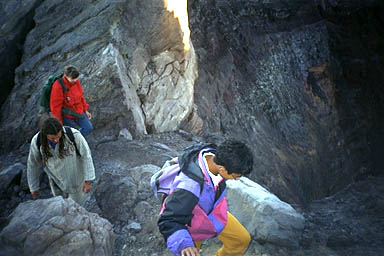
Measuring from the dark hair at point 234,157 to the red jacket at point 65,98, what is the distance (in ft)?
11.2

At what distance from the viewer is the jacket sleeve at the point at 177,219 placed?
227 centimetres

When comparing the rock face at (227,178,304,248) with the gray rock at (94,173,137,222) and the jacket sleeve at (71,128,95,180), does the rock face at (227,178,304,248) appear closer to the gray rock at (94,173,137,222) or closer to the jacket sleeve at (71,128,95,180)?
the gray rock at (94,173,137,222)

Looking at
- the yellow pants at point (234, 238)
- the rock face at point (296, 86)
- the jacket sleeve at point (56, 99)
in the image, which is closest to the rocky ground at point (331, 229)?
the rock face at point (296, 86)

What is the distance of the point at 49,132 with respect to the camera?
137 inches

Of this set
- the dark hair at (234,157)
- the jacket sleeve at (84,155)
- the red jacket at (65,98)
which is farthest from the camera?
the red jacket at (65,98)

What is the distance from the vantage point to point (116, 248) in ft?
12.6

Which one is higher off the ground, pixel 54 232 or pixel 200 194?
pixel 200 194

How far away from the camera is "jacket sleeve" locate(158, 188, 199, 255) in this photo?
2.27 meters

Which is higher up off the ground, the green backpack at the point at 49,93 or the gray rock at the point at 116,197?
the green backpack at the point at 49,93

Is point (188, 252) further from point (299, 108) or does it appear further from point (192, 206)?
point (299, 108)

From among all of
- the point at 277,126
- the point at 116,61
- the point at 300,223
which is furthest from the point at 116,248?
the point at 116,61

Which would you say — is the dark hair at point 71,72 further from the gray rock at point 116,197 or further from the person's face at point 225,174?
the person's face at point 225,174

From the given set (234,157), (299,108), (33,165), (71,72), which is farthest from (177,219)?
(71,72)

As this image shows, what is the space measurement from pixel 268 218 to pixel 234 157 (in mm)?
1264
